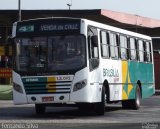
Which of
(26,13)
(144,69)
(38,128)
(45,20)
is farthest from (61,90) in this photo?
(26,13)

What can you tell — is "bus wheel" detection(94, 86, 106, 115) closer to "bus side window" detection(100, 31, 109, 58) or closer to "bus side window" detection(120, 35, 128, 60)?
"bus side window" detection(100, 31, 109, 58)

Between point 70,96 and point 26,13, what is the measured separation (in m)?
30.6

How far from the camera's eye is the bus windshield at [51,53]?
1966cm

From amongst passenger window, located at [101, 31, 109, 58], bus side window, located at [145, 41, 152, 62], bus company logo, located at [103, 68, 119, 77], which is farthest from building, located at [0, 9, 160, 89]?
passenger window, located at [101, 31, 109, 58]

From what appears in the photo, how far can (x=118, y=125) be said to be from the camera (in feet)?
56.7

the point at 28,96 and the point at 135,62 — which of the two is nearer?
the point at 28,96

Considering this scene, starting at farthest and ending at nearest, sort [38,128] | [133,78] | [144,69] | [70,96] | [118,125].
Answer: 1. [144,69]
2. [133,78]
3. [70,96]
4. [118,125]
5. [38,128]

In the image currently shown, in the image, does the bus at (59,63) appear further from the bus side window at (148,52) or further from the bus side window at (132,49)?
the bus side window at (148,52)

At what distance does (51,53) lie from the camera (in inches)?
782

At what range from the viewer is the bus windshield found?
64.5 ft

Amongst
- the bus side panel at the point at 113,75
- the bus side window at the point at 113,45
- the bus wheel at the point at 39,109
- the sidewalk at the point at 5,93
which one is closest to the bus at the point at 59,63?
the bus side panel at the point at 113,75

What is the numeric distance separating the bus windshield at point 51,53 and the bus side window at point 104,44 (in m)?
1.64

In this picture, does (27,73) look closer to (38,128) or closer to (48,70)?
(48,70)

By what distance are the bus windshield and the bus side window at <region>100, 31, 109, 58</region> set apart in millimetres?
1642
